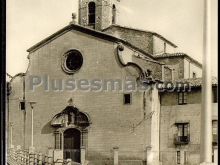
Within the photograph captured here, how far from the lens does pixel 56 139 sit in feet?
6.65

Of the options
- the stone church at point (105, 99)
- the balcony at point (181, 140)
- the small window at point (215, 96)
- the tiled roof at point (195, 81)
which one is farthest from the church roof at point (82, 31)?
the small window at point (215, 96)

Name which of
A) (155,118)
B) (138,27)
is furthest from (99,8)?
(155,118)

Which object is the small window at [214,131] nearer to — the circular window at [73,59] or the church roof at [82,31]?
the church roof at [82,31]

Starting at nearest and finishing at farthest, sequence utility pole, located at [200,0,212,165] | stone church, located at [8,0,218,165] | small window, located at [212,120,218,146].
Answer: small window, located at [212,120,218,146] < utility pole, located at [200,0,212,165] < stone church, located at [8,0,218,165]

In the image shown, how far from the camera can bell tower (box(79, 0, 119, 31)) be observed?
5.99 ft

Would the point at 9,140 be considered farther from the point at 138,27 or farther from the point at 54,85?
the point at 138,27

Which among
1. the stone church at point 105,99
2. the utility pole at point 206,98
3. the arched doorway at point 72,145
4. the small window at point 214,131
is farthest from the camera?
the arched doorway at point 72,145

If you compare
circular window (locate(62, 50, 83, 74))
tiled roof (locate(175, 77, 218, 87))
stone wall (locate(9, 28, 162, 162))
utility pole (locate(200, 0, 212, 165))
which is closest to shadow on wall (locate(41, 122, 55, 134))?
stone wall (locate(9, 28, 162, 162))

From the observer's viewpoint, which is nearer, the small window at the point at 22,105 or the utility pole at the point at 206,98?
the utility pole at the point at 206,98

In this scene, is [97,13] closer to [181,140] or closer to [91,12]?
[91,12]

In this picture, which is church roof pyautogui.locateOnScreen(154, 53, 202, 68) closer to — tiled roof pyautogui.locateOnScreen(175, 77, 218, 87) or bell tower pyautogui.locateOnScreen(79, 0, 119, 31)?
tiled roof pyautogui.locateOnScreen(175, 77, 218, 87)

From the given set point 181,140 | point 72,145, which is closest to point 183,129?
point 181,140

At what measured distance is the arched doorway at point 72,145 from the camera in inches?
74.7

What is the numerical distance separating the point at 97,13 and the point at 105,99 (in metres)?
0.34
